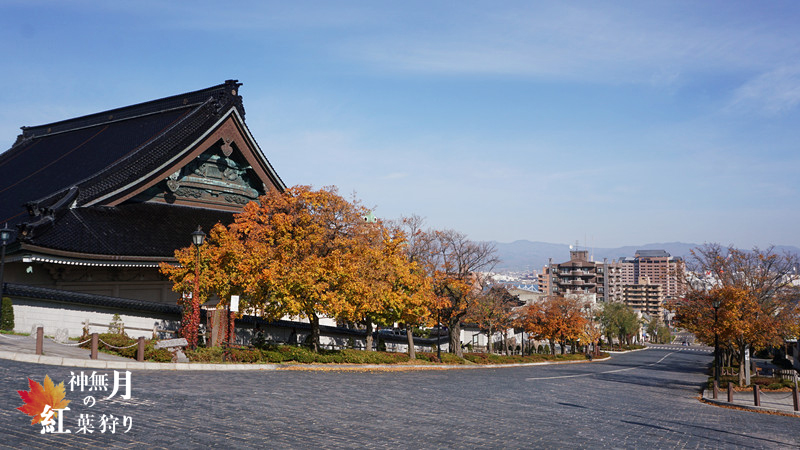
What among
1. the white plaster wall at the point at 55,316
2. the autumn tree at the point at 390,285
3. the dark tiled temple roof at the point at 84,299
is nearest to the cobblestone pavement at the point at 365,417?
the autumn tree at the point at 390,285

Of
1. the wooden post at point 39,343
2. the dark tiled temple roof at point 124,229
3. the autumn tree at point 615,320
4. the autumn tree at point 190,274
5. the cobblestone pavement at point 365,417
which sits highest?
the dark tiled temple roof at point 124,229

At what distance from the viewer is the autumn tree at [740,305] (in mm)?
30281

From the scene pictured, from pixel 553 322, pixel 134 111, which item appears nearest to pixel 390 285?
pixel 134 111

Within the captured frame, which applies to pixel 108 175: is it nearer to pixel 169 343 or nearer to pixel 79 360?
pixel 169 343

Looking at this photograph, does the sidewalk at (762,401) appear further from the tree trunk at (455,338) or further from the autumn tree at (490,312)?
the autumn tree at (490,312)

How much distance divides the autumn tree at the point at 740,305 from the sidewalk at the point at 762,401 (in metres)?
3.16

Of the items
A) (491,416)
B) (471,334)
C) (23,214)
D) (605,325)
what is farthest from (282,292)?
(605,325)

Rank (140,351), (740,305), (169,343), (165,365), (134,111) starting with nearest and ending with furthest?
(165,365) → (140,351) → (169,343) → (740,305) → (134,111)

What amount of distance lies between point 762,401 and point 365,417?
20.1 m

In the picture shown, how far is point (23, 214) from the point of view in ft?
88.0

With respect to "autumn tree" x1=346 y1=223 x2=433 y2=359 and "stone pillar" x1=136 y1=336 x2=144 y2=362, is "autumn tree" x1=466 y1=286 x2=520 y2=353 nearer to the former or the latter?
"autumn tree" x1=346 y1=223 x2=433 y2=359

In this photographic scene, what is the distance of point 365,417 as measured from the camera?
13.1 m

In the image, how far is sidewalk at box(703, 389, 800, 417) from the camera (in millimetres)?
22219

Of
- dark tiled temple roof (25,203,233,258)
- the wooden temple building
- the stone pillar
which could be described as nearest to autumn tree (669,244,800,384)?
the wooden temple building
